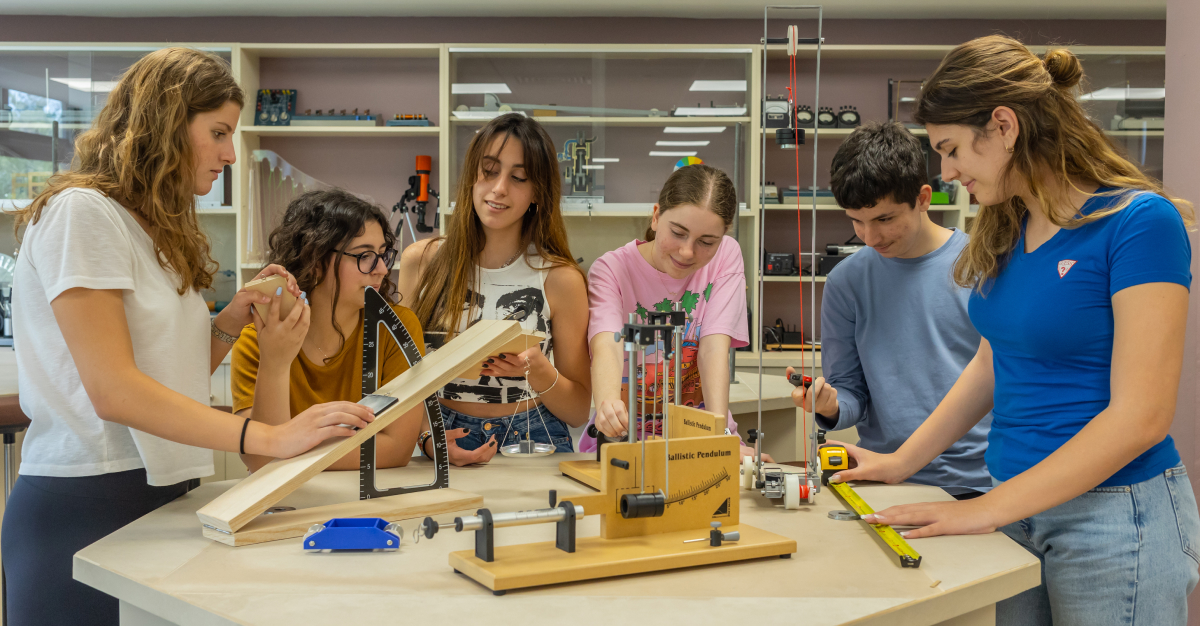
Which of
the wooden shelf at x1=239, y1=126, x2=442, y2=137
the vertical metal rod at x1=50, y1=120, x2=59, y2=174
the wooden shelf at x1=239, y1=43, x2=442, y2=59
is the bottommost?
the vertical metal rod at x1=50, y1=120, x2=59, y2=174

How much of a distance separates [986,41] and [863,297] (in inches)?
Result: 26.2

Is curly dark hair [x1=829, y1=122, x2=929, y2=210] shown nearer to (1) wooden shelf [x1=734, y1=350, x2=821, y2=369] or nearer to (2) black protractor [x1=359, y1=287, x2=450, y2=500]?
(2) black protractor [x1=359, y1=287, x2=450, y2=500]

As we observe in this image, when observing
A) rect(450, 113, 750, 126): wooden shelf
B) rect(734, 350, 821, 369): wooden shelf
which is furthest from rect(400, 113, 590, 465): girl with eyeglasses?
rect(450, 113, 750, 126): wooden shelf

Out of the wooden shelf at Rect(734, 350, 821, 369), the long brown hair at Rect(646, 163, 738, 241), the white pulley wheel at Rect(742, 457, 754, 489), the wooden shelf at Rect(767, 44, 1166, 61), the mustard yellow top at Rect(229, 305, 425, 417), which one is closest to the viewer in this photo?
the white pulley wheel at Rect(742, 457, 754, 489)

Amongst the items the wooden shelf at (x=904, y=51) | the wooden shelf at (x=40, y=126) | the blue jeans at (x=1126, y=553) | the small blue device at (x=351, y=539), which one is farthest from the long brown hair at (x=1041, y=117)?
the wooden shelf at (x=40, y=126)

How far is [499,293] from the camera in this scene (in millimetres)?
1733

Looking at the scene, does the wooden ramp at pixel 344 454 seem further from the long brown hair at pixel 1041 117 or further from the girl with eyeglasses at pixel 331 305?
the long brown hair at pixel 1041 117

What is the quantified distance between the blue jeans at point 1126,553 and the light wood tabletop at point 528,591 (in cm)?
10

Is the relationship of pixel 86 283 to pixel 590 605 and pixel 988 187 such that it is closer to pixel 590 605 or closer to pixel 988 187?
pixel 590 605

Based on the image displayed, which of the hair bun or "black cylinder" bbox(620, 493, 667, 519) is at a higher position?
the hair bun

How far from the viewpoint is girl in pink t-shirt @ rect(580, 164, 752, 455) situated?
170 centimetres

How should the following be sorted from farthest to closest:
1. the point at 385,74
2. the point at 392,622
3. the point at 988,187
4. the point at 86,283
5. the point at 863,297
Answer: the point at 385,74 → the point at 863,297 → the point at 988,187 → the point at 86,283 → the point at 392,622

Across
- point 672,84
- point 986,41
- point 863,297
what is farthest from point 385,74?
point 986,41

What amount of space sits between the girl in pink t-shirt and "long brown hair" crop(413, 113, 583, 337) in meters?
0.15
